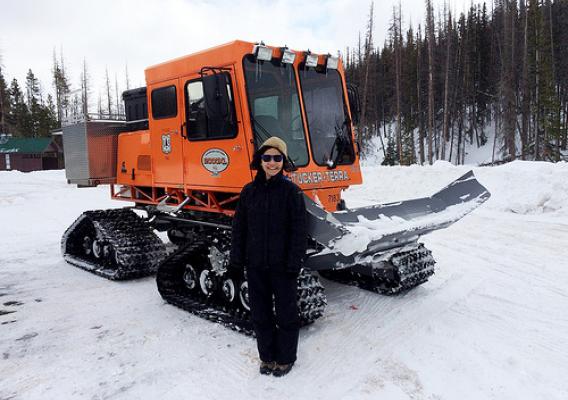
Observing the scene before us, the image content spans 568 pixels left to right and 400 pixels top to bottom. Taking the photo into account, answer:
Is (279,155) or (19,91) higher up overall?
(19,91)

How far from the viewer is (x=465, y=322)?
4.43m

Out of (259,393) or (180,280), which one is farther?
(180,280)

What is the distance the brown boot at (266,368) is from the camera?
3.53 m

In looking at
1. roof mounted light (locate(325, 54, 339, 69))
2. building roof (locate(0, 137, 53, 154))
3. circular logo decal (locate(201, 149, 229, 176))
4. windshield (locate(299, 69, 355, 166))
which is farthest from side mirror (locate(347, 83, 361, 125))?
building roof (locate(0, 137, 53, 154))

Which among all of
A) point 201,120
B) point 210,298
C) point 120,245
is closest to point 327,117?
point 201,120

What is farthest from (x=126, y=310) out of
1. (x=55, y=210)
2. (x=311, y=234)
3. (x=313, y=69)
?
(x=55, y=210)

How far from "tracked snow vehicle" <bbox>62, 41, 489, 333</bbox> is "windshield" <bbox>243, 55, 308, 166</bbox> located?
0.01 m

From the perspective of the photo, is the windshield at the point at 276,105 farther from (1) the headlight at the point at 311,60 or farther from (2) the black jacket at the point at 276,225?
(2) the black jacket at the point at 276,225

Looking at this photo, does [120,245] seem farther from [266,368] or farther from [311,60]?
[311,60]

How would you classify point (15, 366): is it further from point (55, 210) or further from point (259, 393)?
point (55, 210)

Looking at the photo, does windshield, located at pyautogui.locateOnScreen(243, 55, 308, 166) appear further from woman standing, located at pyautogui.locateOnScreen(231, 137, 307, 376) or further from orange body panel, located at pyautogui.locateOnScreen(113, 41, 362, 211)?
woman standing, located at pyautogui.locateOnScreen(231, 137, 307, 376)

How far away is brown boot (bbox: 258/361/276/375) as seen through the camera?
3.53 m

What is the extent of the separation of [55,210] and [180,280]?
9.97 metres

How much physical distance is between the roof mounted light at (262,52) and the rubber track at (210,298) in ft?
6.92
